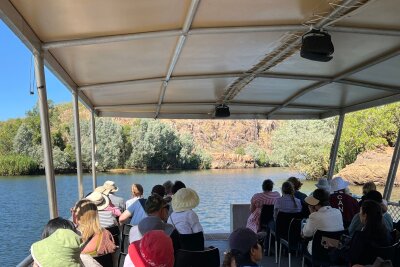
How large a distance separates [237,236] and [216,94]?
184 inches

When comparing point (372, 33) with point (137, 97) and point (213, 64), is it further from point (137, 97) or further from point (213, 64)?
point (137, 97)

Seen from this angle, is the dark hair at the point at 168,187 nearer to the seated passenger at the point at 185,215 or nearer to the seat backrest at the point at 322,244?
the seated passenger at the point at 185,215

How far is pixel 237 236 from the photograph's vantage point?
2334 mm

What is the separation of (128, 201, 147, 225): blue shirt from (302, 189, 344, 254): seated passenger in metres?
1.60

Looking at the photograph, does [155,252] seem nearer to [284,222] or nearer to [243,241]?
[243,241]

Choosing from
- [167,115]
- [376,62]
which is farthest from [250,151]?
[376,62]

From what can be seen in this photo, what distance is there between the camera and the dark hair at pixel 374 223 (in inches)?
128

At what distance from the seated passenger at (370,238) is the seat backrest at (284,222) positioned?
1.83 meters

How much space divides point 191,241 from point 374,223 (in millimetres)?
1409

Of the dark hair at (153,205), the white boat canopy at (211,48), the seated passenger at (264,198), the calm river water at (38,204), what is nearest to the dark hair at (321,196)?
the white boat canopy at (211,48)

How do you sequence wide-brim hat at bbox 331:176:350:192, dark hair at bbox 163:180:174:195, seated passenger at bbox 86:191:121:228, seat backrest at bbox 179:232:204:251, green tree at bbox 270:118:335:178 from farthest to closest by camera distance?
1. green tree at bbox 270:118:335:178
2. dark hair at bbox 163:180:174:195
3. wide-brim hat at bbox 331:176:350:192
4. seated passenger at bbox 86:191:121:228
5. seat backrest at bbox 179:232:204:251

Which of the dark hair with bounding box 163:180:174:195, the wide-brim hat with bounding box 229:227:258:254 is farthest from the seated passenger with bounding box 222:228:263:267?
the dark hair with bounding box 163:180:174:195

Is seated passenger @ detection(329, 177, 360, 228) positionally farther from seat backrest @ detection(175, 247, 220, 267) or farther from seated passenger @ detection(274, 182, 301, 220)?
seat backrest @ detection(175, 247, 220, 267)

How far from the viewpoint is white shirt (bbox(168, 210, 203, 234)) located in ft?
12.2
